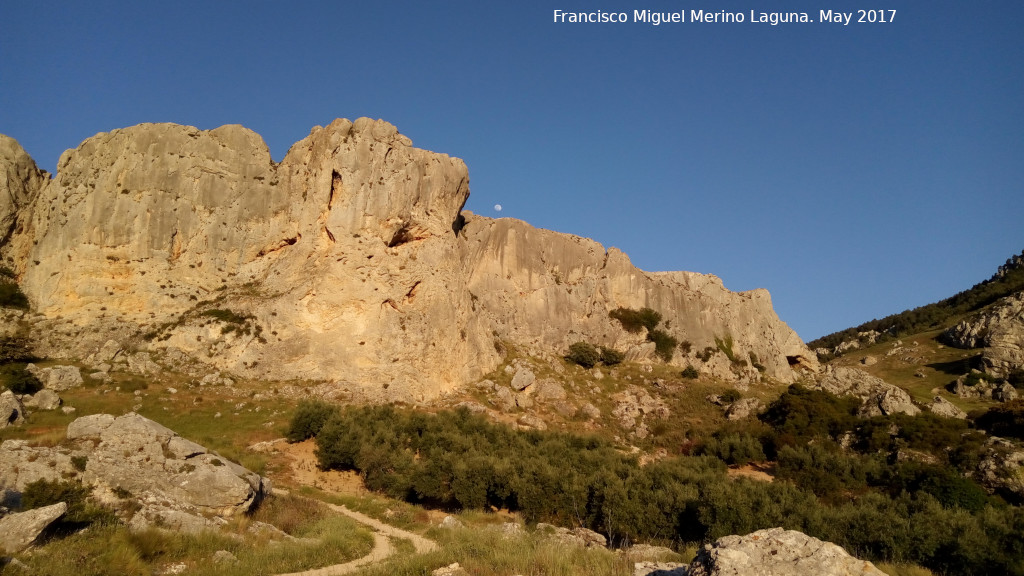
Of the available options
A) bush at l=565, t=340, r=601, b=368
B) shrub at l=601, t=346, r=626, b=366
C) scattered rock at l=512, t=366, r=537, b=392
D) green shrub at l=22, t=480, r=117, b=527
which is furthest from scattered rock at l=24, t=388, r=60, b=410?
shrub at l=601, t=346, r=626, b=366

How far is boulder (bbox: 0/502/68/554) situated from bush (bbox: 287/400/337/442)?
1471cm

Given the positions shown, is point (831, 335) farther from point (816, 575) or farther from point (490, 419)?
point (816, 575)

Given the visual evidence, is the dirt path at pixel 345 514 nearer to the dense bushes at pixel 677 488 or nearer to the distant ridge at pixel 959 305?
the dense bushes at pixel 677 488

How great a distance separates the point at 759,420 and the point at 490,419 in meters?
18.0

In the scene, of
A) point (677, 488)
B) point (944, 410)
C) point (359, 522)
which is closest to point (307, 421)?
point (359, 522)

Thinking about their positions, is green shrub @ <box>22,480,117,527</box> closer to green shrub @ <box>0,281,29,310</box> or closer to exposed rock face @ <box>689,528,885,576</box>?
exposed rock face @ <box>689,528,885,576</box>

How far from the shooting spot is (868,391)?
140ft

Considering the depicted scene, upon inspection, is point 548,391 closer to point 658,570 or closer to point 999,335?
point 658,570

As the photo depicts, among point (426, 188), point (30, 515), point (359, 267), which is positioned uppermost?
point (426, 188)

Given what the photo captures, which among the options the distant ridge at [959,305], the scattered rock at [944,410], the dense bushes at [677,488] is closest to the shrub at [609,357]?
the dense bushes at [677,488]

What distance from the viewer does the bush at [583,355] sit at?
44.7 m

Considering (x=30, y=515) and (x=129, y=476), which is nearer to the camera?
(x=30, y=515)

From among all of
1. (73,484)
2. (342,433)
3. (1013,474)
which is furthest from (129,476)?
(1013,474)

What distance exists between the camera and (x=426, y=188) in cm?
3556
